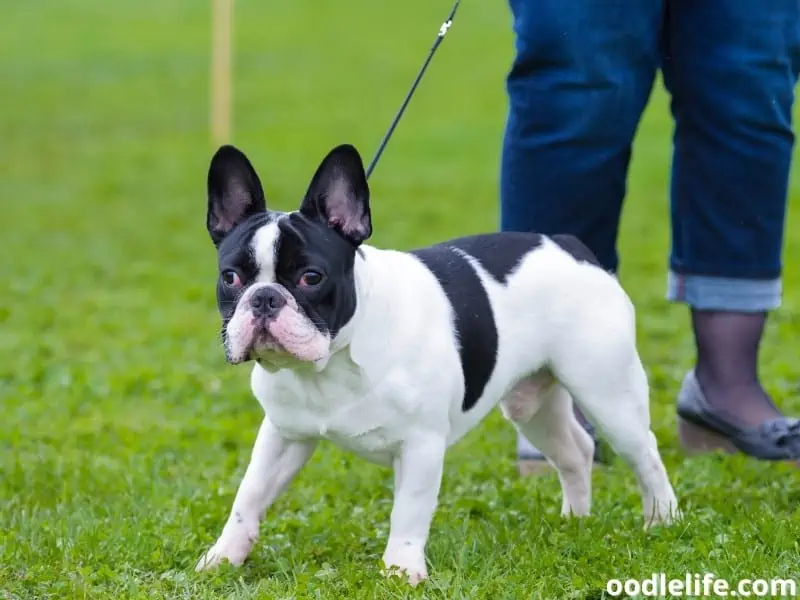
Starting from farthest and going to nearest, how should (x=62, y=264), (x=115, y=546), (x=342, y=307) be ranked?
1. (x=62, y=264)
2. (x=115, y=546)
3. (x=342, y=307)

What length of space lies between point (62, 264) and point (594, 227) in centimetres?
541

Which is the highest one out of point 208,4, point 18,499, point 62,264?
point 18,499

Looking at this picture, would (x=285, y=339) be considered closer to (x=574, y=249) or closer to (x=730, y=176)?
(x=574, y=249)

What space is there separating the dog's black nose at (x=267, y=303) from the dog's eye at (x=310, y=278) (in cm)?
7

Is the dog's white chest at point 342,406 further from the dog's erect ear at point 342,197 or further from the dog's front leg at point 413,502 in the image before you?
the dog's erect ear at point 342,197

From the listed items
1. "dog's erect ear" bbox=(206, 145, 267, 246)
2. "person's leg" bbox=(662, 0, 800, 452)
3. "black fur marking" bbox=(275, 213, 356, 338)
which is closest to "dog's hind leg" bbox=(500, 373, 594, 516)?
"person's leg" bbox=(662, 0, 800, 452)

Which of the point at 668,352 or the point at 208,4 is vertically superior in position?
the point at 668,352

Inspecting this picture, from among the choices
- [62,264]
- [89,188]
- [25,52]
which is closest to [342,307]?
[62,264]

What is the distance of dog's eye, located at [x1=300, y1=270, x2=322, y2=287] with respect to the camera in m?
3.28

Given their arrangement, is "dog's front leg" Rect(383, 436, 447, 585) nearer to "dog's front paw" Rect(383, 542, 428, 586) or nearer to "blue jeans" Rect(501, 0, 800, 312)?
"dog's front paw" Rect(383, 542, 428, 586)

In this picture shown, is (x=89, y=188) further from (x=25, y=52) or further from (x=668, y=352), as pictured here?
(x=25, y=52)

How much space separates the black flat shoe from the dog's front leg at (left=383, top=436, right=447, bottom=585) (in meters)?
1.62

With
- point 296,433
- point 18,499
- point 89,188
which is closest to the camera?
point 296,433

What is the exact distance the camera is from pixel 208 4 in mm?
28891
